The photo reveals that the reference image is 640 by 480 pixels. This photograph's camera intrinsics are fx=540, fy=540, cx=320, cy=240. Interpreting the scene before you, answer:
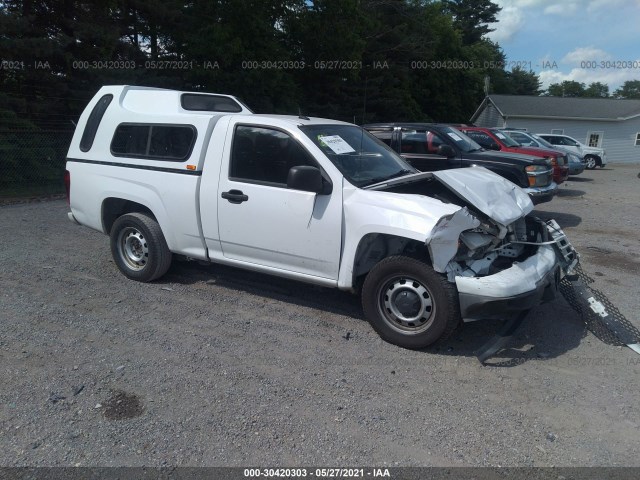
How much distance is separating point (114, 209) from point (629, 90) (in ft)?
431

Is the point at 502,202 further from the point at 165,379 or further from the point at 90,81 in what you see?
the point at 90,81

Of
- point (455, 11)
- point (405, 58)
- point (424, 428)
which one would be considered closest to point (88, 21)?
point (424, 428)

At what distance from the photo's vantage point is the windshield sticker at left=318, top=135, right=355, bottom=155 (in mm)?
5141

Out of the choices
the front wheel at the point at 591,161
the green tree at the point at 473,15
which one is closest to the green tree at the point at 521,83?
the green tree at the point at 473,15

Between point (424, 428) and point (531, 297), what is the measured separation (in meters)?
1.53

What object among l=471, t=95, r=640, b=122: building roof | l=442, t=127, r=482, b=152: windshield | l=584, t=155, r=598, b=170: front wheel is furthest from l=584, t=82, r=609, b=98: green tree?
l=442, t=127, r=482, b=152: windshield

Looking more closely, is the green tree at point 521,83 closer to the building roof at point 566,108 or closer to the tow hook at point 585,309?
the building roof at point 566,108

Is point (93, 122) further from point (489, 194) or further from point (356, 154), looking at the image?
point (489, 194)

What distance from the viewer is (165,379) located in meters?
4.10

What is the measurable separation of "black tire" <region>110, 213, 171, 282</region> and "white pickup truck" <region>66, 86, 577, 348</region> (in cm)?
1

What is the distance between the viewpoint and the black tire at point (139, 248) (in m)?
6.01

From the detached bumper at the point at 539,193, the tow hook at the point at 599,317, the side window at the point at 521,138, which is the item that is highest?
the side window at the point at 521,138

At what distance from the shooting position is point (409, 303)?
4.55 m

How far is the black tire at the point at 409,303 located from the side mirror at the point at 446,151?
17.7 feet
